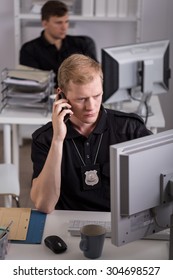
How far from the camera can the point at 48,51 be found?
173 inches

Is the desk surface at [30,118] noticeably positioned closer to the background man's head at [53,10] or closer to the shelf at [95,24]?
the background man's head at [53,10]

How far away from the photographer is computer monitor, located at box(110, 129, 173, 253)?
1626 millimetres

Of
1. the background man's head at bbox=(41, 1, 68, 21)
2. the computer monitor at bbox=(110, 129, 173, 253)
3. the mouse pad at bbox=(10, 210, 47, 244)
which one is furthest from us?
the background man's head at bbox=(41, 1, 68, 21)

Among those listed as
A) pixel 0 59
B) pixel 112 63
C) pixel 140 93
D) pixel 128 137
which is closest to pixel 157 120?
pixel 140 93

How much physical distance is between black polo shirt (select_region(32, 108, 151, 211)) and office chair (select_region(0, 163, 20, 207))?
25.3 inches

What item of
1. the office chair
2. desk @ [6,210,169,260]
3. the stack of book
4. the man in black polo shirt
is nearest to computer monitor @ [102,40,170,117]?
the stack of book

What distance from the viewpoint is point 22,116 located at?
338cm

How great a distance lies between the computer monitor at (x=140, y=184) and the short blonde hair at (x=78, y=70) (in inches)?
20.7

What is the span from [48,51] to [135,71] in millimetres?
1314

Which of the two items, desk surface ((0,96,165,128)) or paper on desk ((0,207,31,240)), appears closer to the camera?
paper on desk ((0,207,31,240))

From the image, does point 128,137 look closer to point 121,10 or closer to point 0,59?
point 121,10

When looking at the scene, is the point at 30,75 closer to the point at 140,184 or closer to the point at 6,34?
the point at 6,34

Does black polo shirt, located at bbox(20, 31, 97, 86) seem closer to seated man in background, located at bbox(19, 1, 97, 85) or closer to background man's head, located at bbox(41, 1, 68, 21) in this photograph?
seated man in background, located at bbox(19, 1, 97, 85)
